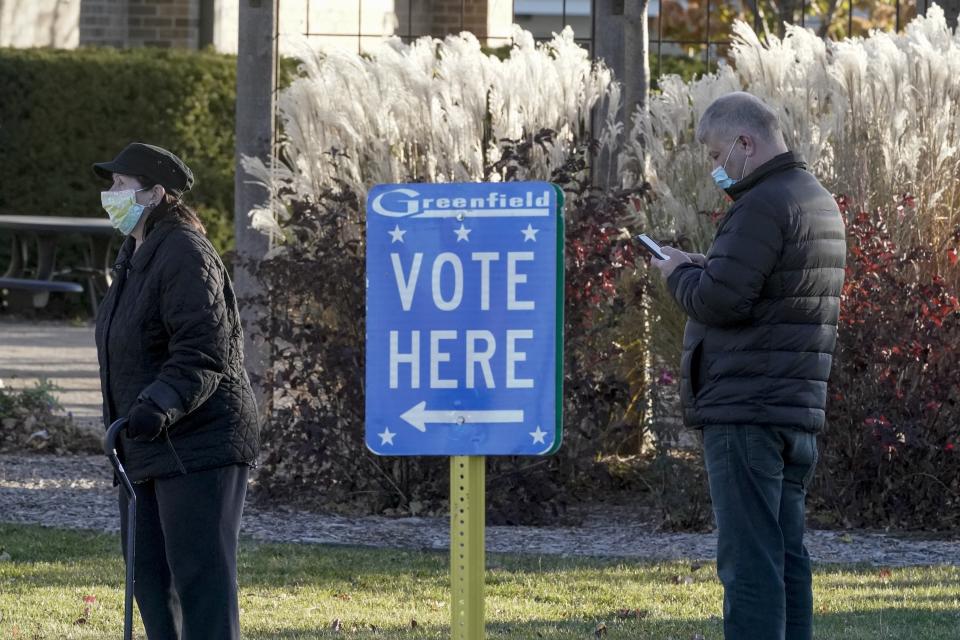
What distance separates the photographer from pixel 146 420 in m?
4.25

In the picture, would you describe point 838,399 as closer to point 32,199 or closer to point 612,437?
point 612,437

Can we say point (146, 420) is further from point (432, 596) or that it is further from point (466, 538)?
point (432, 596)

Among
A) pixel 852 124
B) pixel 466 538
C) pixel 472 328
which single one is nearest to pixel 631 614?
pixel 466 538

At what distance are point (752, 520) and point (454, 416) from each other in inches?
45.8

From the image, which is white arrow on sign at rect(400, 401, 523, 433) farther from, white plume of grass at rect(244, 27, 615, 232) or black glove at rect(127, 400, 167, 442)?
white plume of grass at rect(244, 27, 615, 232)

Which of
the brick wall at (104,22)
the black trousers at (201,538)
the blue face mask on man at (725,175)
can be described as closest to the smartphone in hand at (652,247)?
the blue face mask on man at (725,175)

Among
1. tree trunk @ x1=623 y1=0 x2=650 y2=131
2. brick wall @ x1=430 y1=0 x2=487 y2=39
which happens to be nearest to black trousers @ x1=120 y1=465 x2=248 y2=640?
tree trunk @ x1=623 y1=0 x2=650 y2=131

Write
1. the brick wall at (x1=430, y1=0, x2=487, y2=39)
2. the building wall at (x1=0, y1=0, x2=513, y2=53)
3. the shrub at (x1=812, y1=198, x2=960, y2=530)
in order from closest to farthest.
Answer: the shrub at (x1=812, y1=198, x2=960, y2=530), the brick wall at (x1=430, y1=0, x2=487, y2=39), the building wall at (x1=0, y1=0, x2=513, y2=53)

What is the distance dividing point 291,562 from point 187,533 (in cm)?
260

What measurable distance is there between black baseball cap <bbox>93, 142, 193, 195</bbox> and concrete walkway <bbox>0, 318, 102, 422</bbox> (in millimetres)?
5957

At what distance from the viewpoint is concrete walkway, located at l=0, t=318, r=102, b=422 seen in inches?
455

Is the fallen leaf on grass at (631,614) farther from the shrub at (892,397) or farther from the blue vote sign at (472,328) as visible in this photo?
the blue vote sign at (472,328)

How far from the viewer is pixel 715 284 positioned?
4430 mm

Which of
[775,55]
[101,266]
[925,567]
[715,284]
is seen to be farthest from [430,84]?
[101,266]
